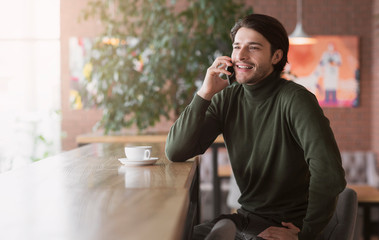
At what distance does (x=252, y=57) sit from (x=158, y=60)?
7.95ft

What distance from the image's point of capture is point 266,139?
6.14ft

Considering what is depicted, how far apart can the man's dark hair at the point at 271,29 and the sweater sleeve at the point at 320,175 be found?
384mm

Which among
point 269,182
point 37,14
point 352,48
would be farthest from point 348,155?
point 269,182

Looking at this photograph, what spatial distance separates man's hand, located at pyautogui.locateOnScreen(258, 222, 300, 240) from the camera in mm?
1688

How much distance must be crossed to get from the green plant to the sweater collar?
2.39 metres

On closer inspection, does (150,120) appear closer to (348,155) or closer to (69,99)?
(69,99)

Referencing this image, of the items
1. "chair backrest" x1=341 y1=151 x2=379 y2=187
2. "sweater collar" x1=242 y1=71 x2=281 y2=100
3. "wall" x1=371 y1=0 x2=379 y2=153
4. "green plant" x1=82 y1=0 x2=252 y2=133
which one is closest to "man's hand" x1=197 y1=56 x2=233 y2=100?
"sweater collar" x1=242 y1=71 x2=281 y2=100

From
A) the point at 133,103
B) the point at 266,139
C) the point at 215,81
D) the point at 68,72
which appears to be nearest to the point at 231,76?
the point at 215,81

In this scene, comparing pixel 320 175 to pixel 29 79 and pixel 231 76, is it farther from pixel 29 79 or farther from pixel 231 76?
pixel 29 79

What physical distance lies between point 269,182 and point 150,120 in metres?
2.58

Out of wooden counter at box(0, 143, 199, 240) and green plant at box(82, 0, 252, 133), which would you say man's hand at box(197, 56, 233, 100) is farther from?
green plant at box(82, 0, 252, 133)

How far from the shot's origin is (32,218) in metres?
1.03

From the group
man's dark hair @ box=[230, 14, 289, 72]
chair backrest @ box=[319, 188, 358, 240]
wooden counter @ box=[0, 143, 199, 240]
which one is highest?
man's dark hair @ box=[230, 14, 289, 72]

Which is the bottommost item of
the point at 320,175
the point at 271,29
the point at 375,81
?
the point at 320,175
